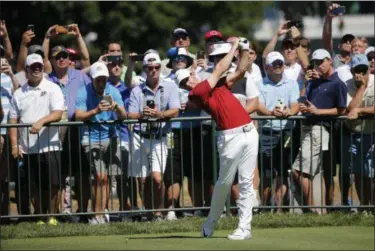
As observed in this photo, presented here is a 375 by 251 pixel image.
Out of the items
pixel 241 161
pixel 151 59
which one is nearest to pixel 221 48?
pixel 241 161

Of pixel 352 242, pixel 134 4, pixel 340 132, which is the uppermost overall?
pixel 134 4

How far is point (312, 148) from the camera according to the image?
1869 cm

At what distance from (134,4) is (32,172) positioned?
94.2 ft

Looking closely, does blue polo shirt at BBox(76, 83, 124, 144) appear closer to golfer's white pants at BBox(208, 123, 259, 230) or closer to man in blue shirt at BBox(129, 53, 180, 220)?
man in blue shirt at BBox(129, 53, 180, 220)

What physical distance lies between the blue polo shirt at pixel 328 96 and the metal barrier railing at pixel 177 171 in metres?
0.17

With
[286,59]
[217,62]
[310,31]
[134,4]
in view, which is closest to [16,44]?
[134,4]

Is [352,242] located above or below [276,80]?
below

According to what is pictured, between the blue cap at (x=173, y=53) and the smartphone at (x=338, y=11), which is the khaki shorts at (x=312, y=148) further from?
the smartphone at (x=338, y=11)

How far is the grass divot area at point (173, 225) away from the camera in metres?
17.2

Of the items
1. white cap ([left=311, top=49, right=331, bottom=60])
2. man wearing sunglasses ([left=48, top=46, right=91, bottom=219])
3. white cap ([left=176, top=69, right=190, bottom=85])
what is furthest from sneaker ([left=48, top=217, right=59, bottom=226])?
white cap ([left=311, top=49, right=331, bottom=60])

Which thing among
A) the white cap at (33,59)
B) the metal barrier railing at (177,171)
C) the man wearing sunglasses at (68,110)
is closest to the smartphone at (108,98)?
the metal barrier railing at (177,171)

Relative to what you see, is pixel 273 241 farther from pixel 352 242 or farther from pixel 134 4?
pixel 134 4

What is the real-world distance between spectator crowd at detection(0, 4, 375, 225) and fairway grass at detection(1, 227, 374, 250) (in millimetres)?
1445

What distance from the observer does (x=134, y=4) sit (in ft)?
153
